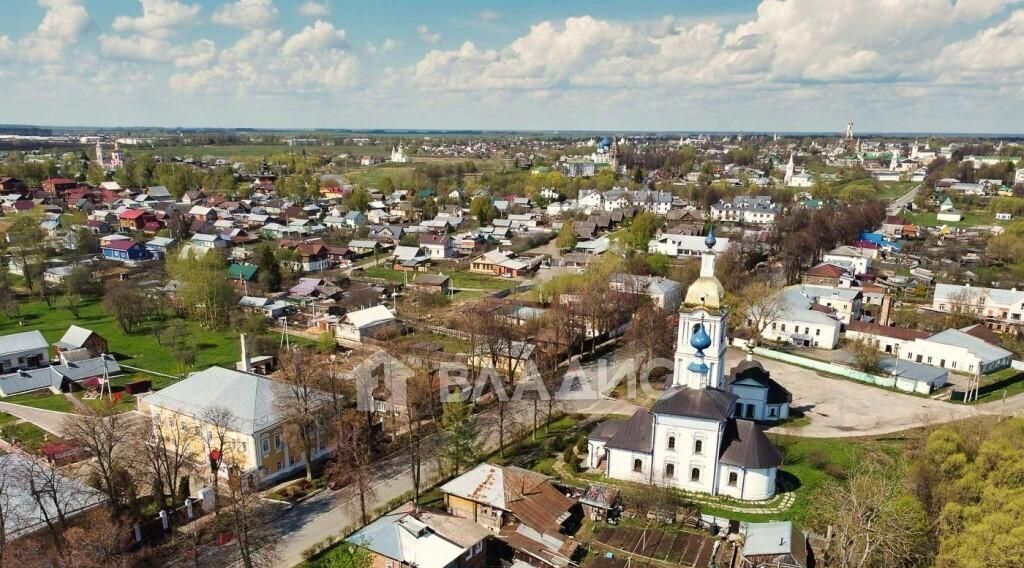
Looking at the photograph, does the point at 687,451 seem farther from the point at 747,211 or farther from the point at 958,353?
the point at 747,211

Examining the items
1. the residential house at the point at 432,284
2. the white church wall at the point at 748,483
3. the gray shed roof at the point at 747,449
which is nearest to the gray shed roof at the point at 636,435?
the gray shed roof at the point at 747,449

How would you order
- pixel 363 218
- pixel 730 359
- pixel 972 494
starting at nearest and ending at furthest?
pixel 972 494
pixel 730 359
pixel 363 218

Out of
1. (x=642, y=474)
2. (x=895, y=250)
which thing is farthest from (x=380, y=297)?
(x=895, y=250)

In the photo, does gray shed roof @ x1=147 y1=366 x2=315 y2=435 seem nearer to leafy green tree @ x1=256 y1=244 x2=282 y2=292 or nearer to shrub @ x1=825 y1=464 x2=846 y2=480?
shrub @ x1=825 y1=464 x2=846 y2=480

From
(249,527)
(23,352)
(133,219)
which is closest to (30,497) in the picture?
(249,527)

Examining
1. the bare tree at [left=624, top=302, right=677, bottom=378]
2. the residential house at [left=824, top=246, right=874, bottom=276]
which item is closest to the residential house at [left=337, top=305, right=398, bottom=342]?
the bare tree at [left=624, top=302, right=677, bottom=378]

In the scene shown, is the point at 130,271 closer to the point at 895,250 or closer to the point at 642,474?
the point at 642,474
